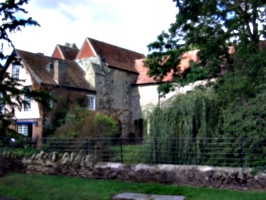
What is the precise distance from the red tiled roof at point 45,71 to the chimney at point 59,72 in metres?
0.38

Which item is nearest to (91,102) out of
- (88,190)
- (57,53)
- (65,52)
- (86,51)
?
(86,51)

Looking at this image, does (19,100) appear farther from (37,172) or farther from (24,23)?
(37,172)

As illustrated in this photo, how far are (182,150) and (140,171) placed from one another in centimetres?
184

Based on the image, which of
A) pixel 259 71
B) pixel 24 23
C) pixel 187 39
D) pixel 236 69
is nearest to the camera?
pixel 24 23

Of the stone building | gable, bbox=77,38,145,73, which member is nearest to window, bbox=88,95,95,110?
the stone building

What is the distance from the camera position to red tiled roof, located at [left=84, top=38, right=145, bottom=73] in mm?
34688

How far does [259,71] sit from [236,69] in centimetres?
104

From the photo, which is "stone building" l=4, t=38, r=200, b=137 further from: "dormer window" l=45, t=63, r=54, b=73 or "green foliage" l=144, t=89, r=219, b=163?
"green foliage" l=144, t=89, r=219, b=163

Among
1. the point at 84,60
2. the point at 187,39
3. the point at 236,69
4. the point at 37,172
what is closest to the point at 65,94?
the point at 84,60

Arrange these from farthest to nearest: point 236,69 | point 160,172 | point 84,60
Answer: point 84,60 → point 236,69 → point 160,172

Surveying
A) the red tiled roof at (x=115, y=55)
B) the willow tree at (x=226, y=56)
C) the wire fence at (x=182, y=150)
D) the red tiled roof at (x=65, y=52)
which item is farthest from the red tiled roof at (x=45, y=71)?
the wire fence at (x=182, y=150)

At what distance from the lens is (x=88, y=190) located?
9578 mm

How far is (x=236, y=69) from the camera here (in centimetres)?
1317

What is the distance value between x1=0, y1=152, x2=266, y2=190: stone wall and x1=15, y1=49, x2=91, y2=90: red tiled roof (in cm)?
1503
